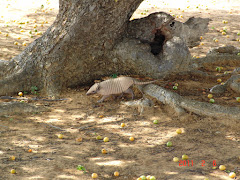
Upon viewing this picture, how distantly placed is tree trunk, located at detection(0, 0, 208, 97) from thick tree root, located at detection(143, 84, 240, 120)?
63 centimetres

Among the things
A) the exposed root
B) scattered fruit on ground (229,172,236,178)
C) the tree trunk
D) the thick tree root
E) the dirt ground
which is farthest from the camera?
the tree trunk

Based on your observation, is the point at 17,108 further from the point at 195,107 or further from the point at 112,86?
the point at 195,107

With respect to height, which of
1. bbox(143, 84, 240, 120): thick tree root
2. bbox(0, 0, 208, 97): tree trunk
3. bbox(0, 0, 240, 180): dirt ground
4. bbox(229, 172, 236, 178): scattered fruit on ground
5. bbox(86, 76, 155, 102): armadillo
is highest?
bbox(0, 0, 208, 97): tree trunk

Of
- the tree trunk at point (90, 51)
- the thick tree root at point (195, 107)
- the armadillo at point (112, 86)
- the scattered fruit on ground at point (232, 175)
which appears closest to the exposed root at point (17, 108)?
the tree trunk at point (90, 51)

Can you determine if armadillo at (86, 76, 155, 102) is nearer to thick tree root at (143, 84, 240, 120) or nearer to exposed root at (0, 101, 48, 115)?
thick tree root at (143, 84, 240, 120)

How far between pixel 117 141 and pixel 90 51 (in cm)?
233

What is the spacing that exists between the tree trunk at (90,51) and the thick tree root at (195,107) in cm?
63

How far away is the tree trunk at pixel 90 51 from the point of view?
5859 millimetres

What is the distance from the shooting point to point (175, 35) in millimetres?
6246

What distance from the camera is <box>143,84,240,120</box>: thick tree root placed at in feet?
16.5

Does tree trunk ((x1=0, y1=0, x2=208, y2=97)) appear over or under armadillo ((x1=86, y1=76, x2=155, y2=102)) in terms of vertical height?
over

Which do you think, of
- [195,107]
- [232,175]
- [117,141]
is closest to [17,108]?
[117,141]

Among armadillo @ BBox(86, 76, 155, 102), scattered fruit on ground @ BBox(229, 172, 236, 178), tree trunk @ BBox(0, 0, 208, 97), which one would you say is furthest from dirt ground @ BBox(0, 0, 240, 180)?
tree trunk @ BBox(0, 0, 208, 97)

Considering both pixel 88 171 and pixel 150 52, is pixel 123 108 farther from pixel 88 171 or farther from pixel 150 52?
pixel 88 171
